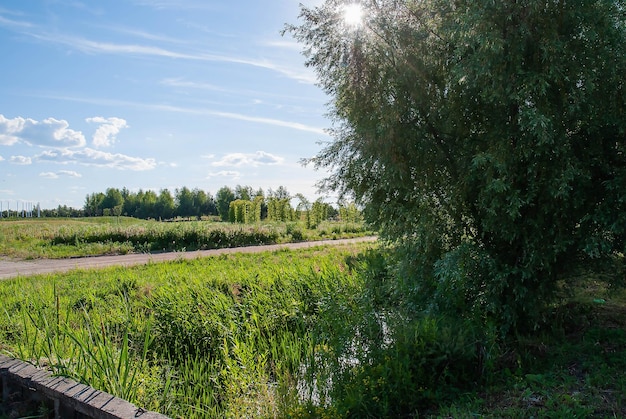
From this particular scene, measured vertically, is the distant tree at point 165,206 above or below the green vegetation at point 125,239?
above

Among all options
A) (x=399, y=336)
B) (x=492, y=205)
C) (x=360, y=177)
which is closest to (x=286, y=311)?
(x=360, y=177)

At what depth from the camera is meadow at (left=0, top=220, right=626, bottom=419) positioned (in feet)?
12.3

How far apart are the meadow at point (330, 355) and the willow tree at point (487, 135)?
1.99ft

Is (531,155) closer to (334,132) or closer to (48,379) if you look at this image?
(334,132)

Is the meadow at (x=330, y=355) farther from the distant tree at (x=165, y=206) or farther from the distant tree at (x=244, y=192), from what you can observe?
the distant tree at (x=165, y=206)

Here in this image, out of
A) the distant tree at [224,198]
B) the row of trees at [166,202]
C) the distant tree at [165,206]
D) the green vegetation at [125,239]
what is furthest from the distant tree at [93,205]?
the green vegetation at [125,239]

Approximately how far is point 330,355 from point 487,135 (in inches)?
118

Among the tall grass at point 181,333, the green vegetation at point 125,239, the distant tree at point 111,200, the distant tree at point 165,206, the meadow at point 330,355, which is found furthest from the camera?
the distant tree at point 111,200

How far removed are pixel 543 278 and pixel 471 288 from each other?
0.78 meters

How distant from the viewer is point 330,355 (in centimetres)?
436

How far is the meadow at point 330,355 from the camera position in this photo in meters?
3.75

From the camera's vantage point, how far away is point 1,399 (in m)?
3.90

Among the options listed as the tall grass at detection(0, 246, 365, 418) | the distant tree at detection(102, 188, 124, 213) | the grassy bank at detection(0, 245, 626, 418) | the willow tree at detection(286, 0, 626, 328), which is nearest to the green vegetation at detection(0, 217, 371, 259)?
the tall grass at detection(0, 246, 365, 418)

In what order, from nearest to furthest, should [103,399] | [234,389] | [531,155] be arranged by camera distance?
[103,399] < [234,389] < [531,155]
